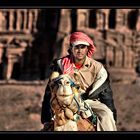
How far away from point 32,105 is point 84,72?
50310 millimetres

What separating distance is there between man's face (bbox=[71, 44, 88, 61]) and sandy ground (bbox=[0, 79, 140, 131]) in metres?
46.1

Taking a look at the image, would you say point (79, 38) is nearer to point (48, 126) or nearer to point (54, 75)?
point (54, 75)

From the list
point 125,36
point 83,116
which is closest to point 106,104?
point 83,116

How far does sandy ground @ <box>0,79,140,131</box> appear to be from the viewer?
184ft

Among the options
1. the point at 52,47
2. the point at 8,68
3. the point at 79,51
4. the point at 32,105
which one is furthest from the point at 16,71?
the point at 79,51

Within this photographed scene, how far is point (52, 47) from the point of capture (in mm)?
66938

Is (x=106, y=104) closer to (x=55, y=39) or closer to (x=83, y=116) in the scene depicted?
(x=83, y=116)

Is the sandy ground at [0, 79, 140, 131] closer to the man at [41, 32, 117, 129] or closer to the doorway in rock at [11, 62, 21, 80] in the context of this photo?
the doorway in rock at [11, 62, 21, 80]

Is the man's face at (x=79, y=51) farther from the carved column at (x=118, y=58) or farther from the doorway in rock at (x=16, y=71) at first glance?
the doorway in rock at (x=16, y=71)

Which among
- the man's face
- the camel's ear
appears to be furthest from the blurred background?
the camel's ear

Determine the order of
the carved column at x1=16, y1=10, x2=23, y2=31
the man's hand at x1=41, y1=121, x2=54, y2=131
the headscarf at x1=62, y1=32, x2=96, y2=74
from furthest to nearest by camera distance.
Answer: the carved column at x1=16, y1=10, x2=23, y2=31 < the headscarf at x1=62, y1=32, x2=96, y2=74 < the man's hand at x1=41, y1=121, x2=54, y2=131

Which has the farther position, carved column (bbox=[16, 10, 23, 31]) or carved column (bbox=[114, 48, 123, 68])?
carved column (bbox=[16, 10, 23, 31])
